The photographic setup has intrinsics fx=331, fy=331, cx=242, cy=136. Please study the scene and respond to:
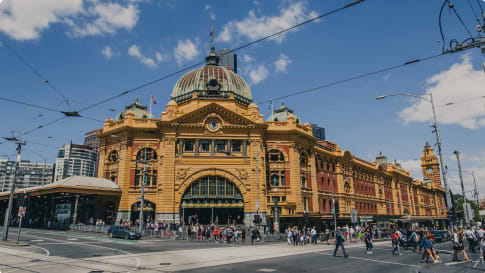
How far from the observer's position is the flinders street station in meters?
46.2

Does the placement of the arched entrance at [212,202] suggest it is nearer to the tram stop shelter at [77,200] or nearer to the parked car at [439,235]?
the tram stop shelter at [77,200]

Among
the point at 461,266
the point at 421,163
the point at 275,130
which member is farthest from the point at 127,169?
the point at 421,163

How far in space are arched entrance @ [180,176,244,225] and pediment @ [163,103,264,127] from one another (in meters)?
Result: 8.30

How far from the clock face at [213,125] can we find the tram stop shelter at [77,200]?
1568cm

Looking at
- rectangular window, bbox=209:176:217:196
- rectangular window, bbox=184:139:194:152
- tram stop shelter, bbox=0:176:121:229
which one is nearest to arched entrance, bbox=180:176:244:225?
rectangular window, bbox=209:176:217:196

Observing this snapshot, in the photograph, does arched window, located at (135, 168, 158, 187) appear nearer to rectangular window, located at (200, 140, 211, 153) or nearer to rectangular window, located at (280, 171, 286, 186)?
rectangular window, located at (200, 140, 211, 153)

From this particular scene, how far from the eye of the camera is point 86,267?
15414 mm

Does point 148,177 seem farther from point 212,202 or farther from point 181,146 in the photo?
point 212,202

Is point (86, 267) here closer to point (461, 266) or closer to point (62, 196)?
point (461, 266)

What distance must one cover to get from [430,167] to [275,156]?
99.6m

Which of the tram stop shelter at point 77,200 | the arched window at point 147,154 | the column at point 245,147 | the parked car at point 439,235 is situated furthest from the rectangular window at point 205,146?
the parked car at point 439,235

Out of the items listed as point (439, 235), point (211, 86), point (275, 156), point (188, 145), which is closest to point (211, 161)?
point (188, 145)

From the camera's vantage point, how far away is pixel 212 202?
45938mm

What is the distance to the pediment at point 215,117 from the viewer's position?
4809 centimetres
